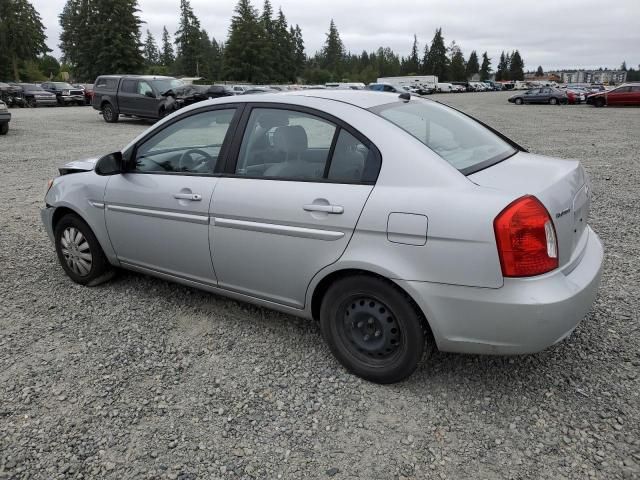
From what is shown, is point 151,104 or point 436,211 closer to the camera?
point 436,211

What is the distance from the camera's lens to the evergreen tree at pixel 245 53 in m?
75.4

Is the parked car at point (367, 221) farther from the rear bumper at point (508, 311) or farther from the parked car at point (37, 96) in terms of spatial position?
the parked car at point (37, 96)

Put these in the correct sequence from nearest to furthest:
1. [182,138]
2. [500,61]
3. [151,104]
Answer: [182,138], [151,104], [500,61]

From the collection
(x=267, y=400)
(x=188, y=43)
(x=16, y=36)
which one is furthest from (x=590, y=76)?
(x=267, y=400)

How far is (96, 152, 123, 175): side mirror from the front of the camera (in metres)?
3.83

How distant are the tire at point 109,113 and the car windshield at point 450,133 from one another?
19.4m

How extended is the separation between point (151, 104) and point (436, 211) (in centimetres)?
1834

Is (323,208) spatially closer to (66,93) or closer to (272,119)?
(272,119)

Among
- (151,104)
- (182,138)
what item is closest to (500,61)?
(151,104)

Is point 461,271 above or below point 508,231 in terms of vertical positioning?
below

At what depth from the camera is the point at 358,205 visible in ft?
9.07

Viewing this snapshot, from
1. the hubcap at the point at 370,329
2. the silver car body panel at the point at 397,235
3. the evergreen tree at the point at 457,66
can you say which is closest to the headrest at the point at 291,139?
the silver car body panel at the point at 397,235

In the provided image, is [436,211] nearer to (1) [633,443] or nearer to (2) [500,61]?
(1) [633,443]

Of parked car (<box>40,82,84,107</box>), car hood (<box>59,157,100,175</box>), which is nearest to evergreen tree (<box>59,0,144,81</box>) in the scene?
parked car (<box>40,82,84,107</box>)
